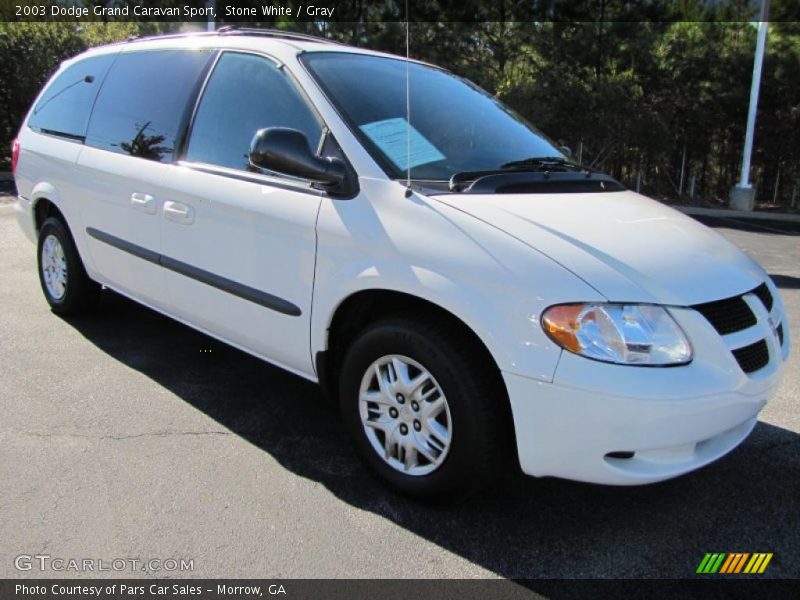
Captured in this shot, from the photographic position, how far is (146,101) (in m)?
3.83

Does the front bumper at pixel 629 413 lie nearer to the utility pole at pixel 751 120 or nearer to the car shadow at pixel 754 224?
the car shadow at pixel 754 224

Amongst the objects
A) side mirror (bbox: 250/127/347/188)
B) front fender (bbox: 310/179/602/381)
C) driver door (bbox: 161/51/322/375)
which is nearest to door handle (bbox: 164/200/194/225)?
driver door (bbox: 161/51/322/375)

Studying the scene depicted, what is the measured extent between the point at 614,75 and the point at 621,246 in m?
15.1

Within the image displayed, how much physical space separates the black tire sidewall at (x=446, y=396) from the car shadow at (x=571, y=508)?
0.42 feet

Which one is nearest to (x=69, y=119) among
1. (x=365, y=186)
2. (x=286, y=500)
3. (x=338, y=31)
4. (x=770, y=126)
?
(x=365, y=186)

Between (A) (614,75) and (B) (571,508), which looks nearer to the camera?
(B) (571,508)

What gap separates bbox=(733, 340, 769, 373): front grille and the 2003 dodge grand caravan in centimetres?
1

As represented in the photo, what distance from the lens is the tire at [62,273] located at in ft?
14.9

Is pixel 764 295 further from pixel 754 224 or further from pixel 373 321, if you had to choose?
pixel 754 224

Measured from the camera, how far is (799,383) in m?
4.13

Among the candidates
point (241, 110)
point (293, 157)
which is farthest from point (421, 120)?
point (241, 110)

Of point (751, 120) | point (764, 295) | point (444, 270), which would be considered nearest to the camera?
point (444, 270)

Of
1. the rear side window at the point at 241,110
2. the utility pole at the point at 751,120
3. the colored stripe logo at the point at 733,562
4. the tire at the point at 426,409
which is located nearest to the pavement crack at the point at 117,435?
the tire at the point at 426,409

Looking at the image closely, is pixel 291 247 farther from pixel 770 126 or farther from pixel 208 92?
pixel 770 126
